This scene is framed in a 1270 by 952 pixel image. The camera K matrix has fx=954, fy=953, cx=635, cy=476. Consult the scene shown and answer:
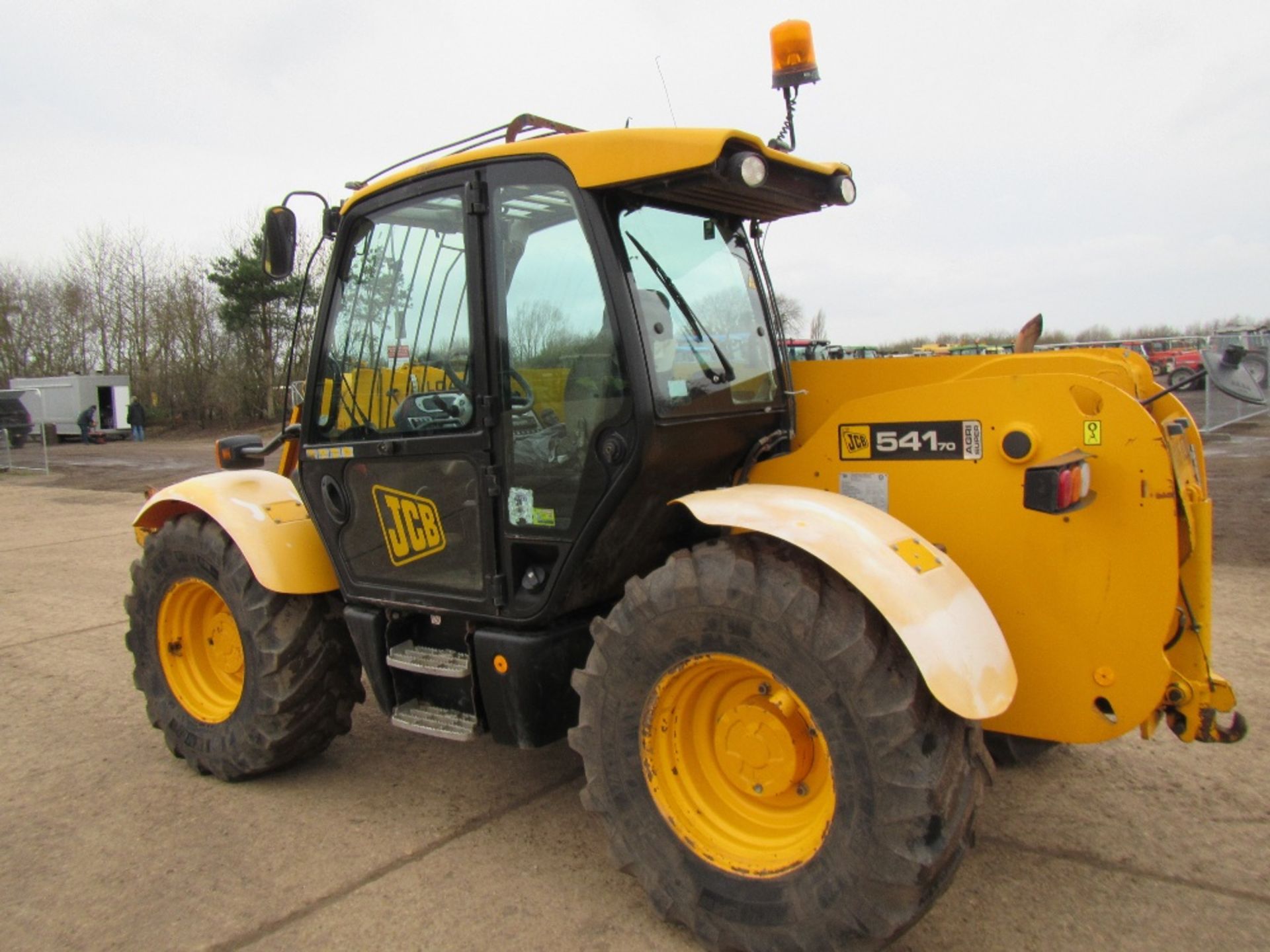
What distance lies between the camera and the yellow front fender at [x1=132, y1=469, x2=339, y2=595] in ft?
12.3

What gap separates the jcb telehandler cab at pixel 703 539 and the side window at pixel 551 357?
0.04 ft

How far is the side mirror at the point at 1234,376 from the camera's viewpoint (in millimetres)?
3125

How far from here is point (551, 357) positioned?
10.0 ft

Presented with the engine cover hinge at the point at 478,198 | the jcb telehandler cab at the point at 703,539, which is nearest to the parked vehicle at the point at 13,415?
the jcb telehandler cab at the point at 703,539

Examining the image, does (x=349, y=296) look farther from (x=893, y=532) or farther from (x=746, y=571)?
(x=893, y=532)

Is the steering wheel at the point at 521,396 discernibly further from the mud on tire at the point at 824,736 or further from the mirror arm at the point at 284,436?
the mirror arm at the point at 284,436

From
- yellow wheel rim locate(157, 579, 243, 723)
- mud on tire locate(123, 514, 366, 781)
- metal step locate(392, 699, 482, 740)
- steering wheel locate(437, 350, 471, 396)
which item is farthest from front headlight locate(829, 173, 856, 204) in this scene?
yellow wheel rim locate(157, 579, 243, 723)

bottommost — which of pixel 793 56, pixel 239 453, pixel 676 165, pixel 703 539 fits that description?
pixel 703 539

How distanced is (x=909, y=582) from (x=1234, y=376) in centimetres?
177

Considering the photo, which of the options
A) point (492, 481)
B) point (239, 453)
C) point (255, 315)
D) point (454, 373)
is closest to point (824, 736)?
point (492, 481)

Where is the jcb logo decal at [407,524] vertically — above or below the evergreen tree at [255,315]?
below

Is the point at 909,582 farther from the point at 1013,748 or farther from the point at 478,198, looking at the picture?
the point at 478,198

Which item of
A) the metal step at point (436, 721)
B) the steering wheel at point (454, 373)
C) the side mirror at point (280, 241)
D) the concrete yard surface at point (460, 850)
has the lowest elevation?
the concrete yard surface at point (460, 850)

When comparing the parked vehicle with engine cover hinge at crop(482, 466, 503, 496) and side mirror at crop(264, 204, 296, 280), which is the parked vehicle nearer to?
side mirror at crop(264, 204, 296, 280)
